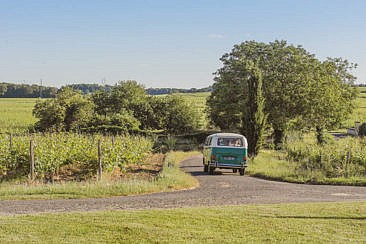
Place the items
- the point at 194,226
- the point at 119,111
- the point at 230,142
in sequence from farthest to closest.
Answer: the point at 119,111, the point at 230,142, the point at 194,226

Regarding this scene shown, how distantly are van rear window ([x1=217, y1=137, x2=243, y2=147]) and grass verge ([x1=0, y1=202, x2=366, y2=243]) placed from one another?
997 centimetres

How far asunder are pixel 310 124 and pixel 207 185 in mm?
24317

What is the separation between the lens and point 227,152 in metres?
20.4

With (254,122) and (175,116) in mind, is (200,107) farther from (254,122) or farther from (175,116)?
(254,122)

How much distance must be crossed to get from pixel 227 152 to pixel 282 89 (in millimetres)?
19511

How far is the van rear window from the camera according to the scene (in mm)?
20656

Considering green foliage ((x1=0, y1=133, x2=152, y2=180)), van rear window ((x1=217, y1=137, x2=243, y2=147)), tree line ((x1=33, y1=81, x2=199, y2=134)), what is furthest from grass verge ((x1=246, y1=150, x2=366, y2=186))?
tree line ((x1=33, y1=81, x2=199, y2=134))

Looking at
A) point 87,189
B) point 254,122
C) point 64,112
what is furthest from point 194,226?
point 64,112

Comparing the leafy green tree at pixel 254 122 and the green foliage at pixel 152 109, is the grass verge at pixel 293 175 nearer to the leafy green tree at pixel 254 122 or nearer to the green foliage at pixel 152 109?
the leafy green tree at pixel 254 122

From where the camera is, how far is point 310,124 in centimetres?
3909

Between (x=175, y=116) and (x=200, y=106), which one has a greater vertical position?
(x=200, y=106)

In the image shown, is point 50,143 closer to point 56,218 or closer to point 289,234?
point 56,218

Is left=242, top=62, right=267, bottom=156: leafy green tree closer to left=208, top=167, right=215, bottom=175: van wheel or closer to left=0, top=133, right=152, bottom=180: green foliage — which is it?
left=208, top=167, right=215, bottom=175: van wheel

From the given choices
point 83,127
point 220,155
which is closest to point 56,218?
point 220,155
